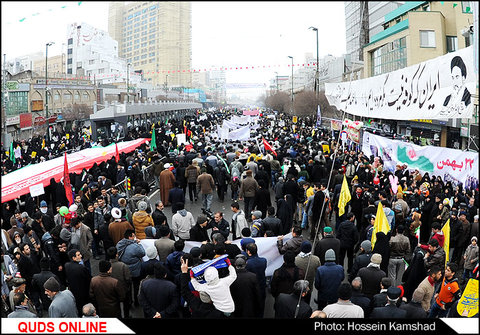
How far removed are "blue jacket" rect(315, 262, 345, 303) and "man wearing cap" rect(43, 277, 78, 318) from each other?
317cm

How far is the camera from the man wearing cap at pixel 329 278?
588cm

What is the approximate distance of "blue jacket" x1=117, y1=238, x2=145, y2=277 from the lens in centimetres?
660

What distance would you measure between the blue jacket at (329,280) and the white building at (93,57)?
61014 mm

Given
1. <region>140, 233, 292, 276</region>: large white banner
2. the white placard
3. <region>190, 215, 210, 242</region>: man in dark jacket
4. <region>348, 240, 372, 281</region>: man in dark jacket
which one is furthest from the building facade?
the white placard

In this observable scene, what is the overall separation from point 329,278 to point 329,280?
3 centimetres

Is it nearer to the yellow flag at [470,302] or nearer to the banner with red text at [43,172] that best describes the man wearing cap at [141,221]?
the banner with red text at [43,172]

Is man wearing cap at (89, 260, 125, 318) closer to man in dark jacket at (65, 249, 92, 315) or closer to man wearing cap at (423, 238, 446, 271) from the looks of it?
man in dark jacket at (65, 249, 92, 315)

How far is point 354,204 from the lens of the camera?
1028 cm

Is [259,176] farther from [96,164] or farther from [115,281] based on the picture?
[115,281]

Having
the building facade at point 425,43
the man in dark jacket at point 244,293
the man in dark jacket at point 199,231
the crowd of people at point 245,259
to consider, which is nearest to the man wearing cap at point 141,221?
the crowd of people at point 245,259

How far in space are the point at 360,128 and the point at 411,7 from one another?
1636 centimetres

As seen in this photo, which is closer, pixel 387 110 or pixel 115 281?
pixel 115 281

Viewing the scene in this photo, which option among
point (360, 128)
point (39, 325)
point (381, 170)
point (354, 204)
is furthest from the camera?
point (360, 128)

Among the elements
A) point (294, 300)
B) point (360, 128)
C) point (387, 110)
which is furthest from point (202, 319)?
point (360, 128)
